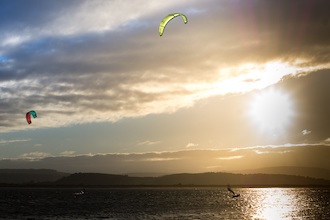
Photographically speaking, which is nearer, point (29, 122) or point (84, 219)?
point (29, 122)

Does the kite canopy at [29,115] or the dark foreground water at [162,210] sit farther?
the dark foreground water at [162,210]

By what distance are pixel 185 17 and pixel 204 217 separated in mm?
38894

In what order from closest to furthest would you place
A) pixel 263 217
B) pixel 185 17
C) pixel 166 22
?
pixel 185 17 < pixel 166 22 < pixel 263 217

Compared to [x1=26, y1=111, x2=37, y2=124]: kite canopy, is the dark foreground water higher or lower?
lower

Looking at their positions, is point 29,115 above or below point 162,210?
above

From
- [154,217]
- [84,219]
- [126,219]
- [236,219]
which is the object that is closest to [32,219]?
[84,219]

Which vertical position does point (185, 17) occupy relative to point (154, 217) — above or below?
above

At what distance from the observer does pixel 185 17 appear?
29781 millimetres

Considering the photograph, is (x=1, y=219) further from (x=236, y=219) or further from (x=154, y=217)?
(x=236, y=219)

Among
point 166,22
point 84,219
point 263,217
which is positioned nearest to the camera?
point 166,22

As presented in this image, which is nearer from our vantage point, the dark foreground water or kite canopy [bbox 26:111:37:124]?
kite canopy [bbox 26:111:37:124]

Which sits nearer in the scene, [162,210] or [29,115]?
[29,115]

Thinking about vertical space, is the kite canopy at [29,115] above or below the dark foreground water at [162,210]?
above

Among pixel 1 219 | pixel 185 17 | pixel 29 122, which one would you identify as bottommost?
pixel 1 219
